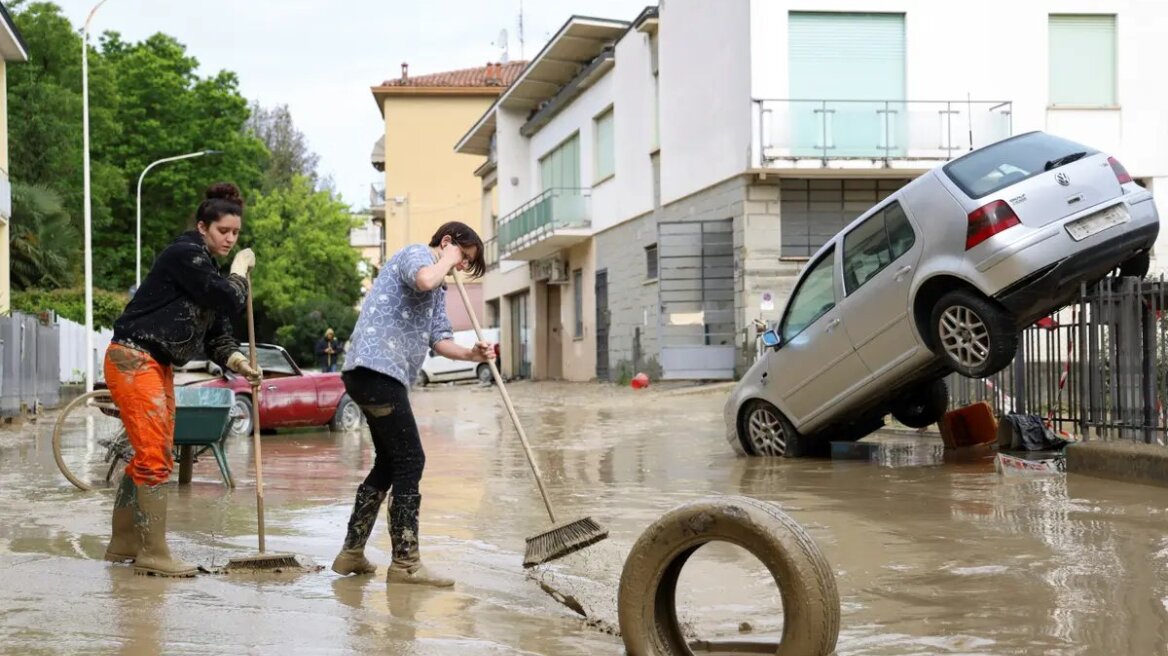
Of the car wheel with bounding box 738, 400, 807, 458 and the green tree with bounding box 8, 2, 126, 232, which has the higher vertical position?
the green tree with bounding box 8, 2, 126, 232

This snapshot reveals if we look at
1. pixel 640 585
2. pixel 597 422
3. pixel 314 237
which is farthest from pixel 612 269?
pixel 314 237

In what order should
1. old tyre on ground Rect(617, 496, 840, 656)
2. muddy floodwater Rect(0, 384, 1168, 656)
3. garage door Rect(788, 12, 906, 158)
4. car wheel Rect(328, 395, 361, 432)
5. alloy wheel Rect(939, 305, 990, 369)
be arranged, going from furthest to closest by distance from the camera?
garage door Rect(788, 12, 906, 158) → car wheel Rect(328, 395, 361, 432) → alloy wheel Rect(939, 305, 990, 369) → muddy floodwater Rect(0, 384, 1168, 656) → old tyre on ground Rect(617, 496, 840, 656)

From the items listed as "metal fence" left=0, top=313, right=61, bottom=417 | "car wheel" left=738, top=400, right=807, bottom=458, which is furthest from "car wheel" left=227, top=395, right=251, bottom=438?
"car wheel" left=738, top=400, right=807, bottom=458

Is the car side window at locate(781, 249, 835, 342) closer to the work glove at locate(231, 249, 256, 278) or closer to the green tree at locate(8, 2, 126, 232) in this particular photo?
the work glove at locate(231, 249, 256, 278)

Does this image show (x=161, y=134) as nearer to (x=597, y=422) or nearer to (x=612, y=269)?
(x=612, y=269)

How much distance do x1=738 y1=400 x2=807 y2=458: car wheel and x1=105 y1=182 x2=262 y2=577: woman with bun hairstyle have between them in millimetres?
6425

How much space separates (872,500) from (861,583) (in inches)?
114

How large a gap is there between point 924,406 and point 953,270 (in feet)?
10.0

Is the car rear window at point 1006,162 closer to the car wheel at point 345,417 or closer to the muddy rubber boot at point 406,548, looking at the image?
the muddy rubber boot at point 406,548

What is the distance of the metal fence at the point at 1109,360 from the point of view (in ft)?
31.1

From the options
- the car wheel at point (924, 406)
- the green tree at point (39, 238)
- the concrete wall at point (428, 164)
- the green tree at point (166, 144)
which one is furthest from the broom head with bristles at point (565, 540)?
the concrete wall at point (428, 164)

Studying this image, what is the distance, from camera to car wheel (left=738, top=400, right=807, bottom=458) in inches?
472

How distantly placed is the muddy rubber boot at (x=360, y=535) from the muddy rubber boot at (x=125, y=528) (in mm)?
1018

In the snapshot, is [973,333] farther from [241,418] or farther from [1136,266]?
[241,418]
